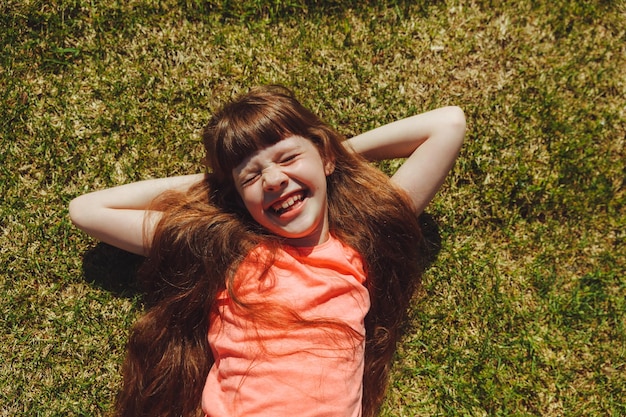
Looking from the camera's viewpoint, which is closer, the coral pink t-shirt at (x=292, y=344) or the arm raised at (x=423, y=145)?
the coral pink t-shirt at (x=292, y=344)

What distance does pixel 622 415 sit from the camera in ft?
9.82

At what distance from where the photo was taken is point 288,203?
93.7 inches

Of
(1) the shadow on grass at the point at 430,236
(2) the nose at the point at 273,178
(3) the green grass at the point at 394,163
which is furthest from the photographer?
(1) the shadow on grass at the point at 430,236

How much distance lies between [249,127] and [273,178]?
0.27 m

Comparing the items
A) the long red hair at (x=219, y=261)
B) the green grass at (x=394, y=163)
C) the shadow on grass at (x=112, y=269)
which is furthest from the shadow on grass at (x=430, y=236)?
the shadow on grass at (x=112, y=269)

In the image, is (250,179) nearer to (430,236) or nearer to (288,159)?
(288,159)

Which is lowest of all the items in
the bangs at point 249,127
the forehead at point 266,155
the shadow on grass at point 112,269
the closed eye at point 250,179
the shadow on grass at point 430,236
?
the shadow on grass at point 430,236

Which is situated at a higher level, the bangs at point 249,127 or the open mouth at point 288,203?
the bangs at point 249,127

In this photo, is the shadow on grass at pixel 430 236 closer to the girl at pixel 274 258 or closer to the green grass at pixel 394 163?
the green grass at pixel 394 163

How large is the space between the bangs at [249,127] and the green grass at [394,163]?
2.27 ft

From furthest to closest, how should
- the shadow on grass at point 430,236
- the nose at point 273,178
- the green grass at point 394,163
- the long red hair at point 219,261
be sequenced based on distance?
the shadow on grass at point 430,236 < the green grass at point 394,163 < the long red hair at point 219,261 < the nose at point 273,178

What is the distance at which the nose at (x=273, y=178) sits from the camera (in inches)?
89.6

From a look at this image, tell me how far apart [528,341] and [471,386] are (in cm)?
44

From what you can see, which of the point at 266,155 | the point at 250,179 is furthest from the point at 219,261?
the point at 266,155
